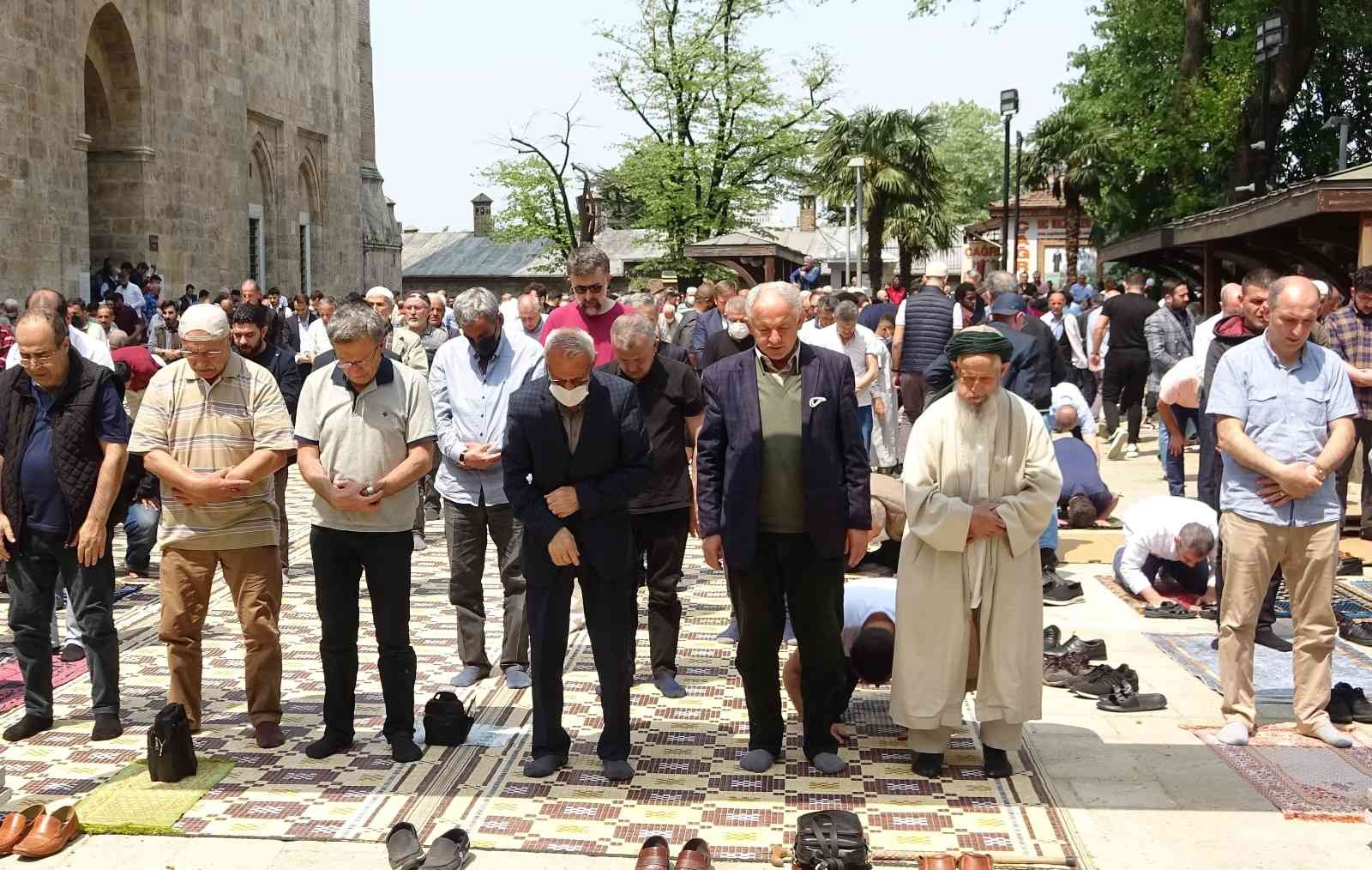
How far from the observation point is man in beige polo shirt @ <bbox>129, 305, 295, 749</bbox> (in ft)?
19.4

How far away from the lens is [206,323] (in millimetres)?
5895

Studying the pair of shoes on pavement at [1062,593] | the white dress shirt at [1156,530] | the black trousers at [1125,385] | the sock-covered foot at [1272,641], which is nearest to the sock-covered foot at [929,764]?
the sock-covered foot at [1272,641]

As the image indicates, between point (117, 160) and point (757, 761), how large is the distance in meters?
26.2

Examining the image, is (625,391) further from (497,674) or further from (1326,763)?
(1326,763)

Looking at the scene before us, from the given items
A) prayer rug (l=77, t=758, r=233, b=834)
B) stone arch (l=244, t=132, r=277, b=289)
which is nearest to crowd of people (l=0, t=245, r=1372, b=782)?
prayer rug (l=77, t=758, r=233, b=834)

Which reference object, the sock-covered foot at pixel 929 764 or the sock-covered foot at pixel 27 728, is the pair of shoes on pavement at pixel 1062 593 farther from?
the sock-covered foot at pixel 27 728

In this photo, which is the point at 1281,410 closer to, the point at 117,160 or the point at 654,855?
the point at 654,855

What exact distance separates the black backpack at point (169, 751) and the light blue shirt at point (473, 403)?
5.97 ft

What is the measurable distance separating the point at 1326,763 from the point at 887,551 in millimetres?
3974

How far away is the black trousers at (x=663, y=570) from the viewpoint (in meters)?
7.01

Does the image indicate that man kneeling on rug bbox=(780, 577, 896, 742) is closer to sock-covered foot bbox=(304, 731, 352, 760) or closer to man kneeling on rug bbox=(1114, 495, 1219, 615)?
sock-covered foot bbox=(304, 731, 352, 760)

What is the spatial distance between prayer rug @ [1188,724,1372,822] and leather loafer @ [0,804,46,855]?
4.40m

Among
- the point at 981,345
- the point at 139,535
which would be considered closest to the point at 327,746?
the point at 981,345

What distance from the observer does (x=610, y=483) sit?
18.8 ft
